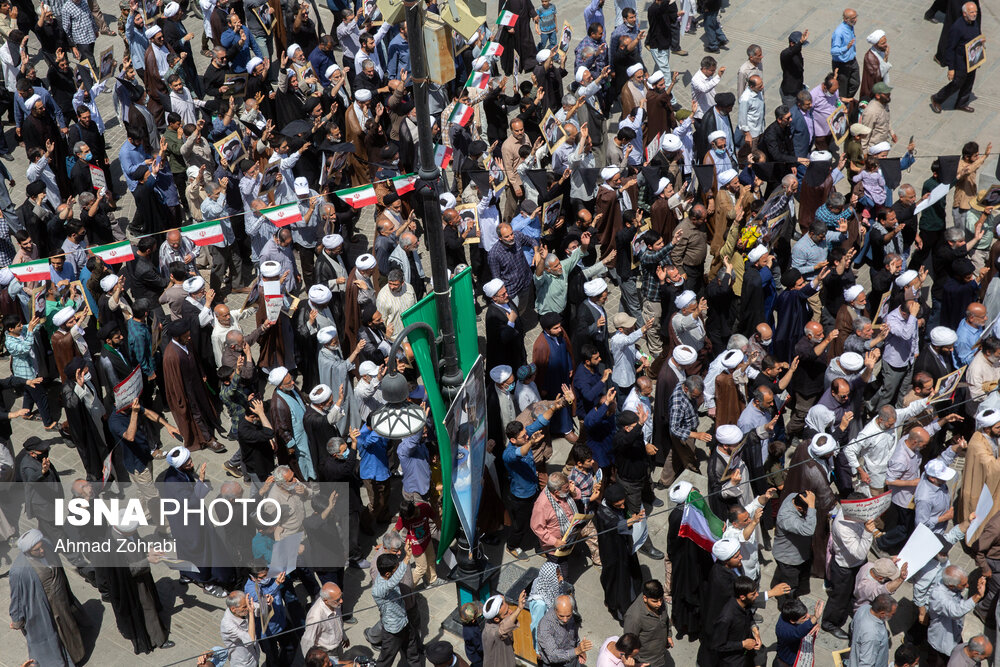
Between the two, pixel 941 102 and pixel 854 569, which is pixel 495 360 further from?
pixel 941 102

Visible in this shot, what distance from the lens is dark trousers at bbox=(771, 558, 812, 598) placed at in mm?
12281

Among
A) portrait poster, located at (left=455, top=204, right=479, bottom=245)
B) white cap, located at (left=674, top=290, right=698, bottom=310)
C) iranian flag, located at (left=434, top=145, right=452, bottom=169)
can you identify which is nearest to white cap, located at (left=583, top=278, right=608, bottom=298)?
white cap, located at (left=674, top=290, right=698, bottom=310)

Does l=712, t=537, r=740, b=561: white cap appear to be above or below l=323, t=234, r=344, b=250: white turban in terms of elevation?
below

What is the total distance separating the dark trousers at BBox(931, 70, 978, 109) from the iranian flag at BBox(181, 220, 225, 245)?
39.2ft

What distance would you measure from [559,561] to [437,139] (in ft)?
24.8

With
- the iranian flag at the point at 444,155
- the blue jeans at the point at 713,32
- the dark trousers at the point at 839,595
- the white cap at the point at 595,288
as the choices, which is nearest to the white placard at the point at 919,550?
the dark trousers at the point at 839,595

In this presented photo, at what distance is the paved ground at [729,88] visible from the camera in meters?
12.7

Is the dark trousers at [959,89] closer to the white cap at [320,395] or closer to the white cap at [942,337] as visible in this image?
the white cap at [942,337]

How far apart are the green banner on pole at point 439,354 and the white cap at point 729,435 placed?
9.00 feet

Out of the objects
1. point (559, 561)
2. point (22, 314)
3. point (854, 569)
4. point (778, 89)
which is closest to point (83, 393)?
point (22, 314)

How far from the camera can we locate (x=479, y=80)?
17.5 metres

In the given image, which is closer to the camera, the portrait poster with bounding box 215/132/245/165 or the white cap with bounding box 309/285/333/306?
the white cap with bounding box 309/285/333/306

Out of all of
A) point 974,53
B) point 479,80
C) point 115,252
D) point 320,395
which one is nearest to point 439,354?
point 320,395

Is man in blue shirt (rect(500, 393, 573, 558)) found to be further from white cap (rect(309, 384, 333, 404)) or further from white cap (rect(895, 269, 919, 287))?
white cap (rect(895, 269, 919, 287))
